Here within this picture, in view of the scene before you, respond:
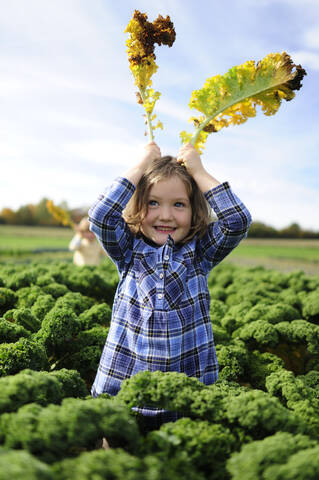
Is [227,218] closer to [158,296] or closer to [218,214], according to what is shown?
[218,214]

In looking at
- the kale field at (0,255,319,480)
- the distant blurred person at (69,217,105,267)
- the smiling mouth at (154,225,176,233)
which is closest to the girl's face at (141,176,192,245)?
the smiling mouth at (154,225,176,233)

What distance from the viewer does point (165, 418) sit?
236 cm

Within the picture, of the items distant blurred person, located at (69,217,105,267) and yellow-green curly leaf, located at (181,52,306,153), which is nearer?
yellow-green curly leaf, located at (181,52,306,153)

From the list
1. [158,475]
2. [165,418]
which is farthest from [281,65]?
[158,475]

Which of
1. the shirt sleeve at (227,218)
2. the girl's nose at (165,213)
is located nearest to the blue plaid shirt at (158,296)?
the shirt sleeve at (227,218)

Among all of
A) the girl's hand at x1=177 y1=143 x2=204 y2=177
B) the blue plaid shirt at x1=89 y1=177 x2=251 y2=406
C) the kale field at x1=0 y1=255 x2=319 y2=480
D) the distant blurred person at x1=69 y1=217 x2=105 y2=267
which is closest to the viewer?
the kale field at x1=0 y1=255 x2=319 y2=480

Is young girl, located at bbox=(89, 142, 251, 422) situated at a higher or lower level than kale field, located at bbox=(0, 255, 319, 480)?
higher

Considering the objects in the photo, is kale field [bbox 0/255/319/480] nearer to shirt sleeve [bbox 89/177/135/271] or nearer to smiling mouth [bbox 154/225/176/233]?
shirt sleeve [bbox 89/177/135/271]

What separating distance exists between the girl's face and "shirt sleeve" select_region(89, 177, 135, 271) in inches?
6.7

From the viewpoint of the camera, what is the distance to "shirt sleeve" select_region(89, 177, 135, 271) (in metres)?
2.67

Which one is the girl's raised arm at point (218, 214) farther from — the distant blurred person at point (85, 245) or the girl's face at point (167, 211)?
the distant blurred person at point (85, 245)

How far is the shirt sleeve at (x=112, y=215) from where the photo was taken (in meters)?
2.67

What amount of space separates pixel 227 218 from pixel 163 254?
0.50 meters

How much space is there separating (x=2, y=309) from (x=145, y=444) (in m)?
2.94
